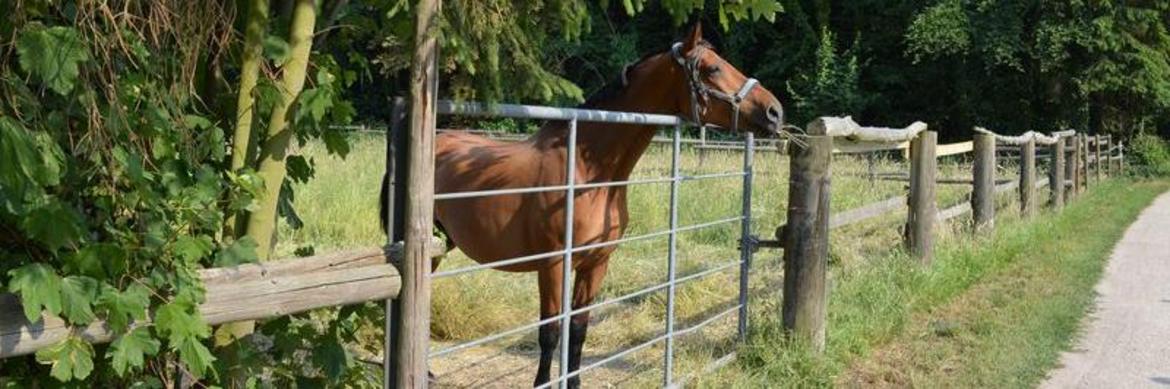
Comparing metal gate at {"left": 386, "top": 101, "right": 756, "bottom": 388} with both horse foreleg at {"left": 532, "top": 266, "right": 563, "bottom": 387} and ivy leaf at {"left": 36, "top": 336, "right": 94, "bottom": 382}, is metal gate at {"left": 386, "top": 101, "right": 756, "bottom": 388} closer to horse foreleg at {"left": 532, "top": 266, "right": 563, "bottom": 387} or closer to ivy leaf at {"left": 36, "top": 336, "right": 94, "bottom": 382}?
horse foreleg at {"left": 532, "top": 266, "right": 563, "bottom": 387}

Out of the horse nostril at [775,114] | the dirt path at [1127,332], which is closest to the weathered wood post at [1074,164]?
the dirt path at [1127,332]

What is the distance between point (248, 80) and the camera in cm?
246

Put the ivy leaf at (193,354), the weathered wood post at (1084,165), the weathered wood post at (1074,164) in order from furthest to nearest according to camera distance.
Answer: the weathered wood post at (1084,165)
the weathered wood post at (1074,164)
the ivy leaf at (193,354)

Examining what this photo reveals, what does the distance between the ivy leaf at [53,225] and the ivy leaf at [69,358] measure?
0.19 meters

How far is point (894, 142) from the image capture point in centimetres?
761

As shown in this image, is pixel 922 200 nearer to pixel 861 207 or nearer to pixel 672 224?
pixel 861 207

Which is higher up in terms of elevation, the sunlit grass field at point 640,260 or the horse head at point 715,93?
the horse head at point 715,93

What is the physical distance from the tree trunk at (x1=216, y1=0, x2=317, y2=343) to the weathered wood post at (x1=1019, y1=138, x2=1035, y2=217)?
11187 millimetres

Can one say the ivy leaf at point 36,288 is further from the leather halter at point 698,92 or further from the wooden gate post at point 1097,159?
the wooden gate post at point 1097,159

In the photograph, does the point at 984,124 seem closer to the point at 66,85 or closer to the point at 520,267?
the point at 520,267

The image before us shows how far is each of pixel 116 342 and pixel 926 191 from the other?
23.2 ft

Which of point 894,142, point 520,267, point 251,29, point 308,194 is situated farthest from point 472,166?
point 308,194

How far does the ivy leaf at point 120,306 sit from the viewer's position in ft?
6.50

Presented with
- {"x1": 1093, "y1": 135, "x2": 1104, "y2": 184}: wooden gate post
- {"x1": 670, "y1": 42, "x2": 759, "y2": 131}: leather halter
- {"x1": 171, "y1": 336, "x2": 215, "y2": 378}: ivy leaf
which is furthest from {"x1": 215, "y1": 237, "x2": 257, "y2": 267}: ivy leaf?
{"x1": 1093, "y1": 135, "x2": 1104, "y2": 184}: wooden gate post
